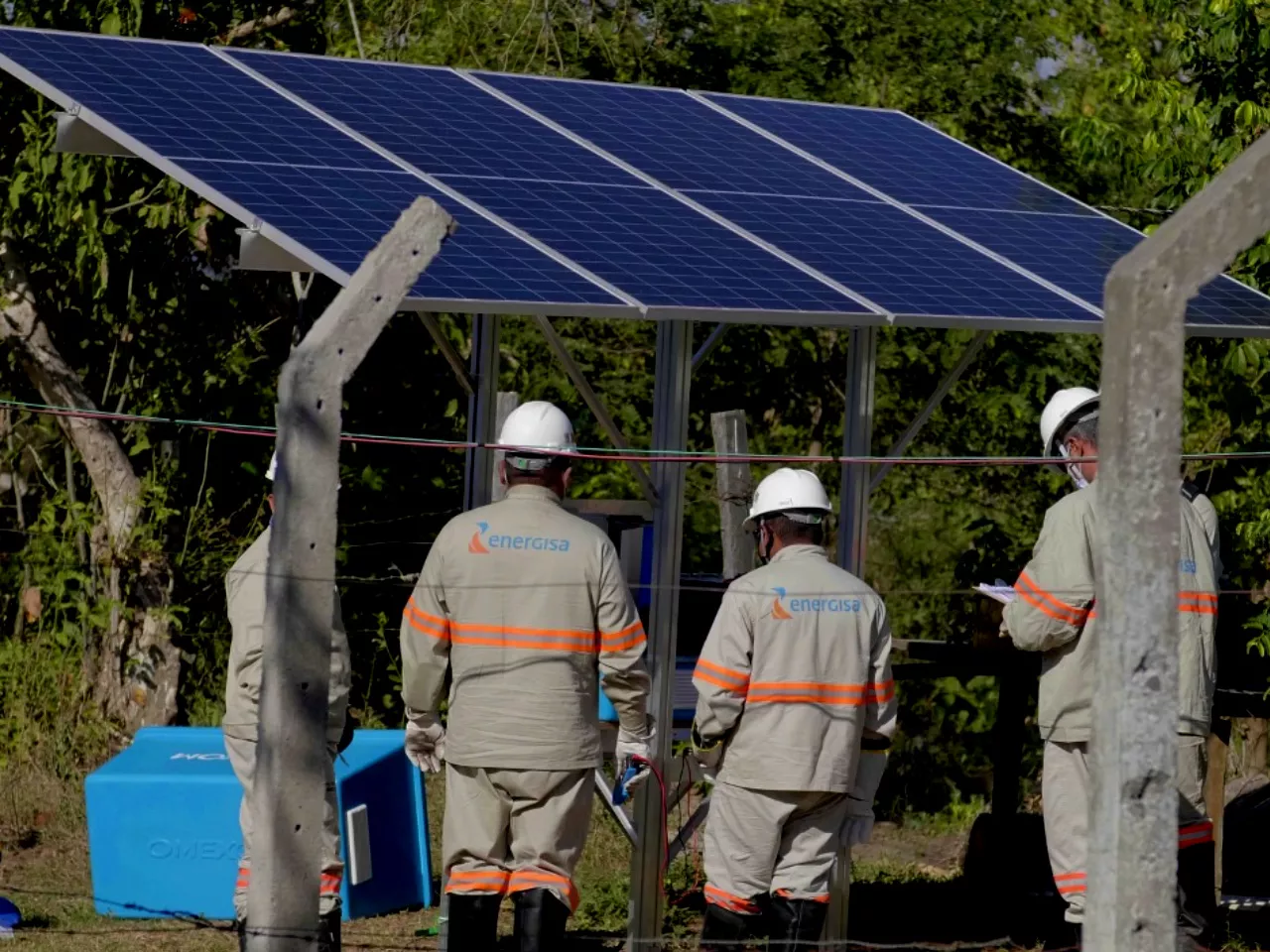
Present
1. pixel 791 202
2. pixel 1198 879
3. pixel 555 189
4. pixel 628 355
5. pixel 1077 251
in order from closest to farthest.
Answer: pixel 1198 879
pixel 555 189
pixel 791 202
pixel 1077 251
pixel 628 355

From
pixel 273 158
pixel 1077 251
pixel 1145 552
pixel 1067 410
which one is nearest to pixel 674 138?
pixel 1077 251

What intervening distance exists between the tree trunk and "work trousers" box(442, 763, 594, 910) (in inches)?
179

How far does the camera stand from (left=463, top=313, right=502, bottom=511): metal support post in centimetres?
845

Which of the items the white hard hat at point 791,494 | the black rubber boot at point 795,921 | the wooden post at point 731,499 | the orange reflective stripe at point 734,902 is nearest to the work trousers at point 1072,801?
the black rubber boot at point 795,921

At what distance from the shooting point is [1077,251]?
29.4 ft

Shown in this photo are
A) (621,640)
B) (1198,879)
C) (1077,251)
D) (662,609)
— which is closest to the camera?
(621,640)

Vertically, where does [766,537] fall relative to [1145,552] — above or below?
above

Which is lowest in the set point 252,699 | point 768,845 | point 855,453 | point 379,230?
point 768,845

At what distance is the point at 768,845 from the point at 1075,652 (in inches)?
44.1

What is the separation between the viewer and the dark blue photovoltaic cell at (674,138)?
8.75 meters

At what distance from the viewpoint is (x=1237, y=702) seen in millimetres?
8609

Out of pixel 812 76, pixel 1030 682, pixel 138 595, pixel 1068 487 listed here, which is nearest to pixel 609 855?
pixel 1030 682

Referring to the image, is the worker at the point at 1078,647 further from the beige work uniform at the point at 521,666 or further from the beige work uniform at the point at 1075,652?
the beige work uniform at the point at 521,666

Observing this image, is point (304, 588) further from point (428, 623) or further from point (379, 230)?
point (379, 230)
